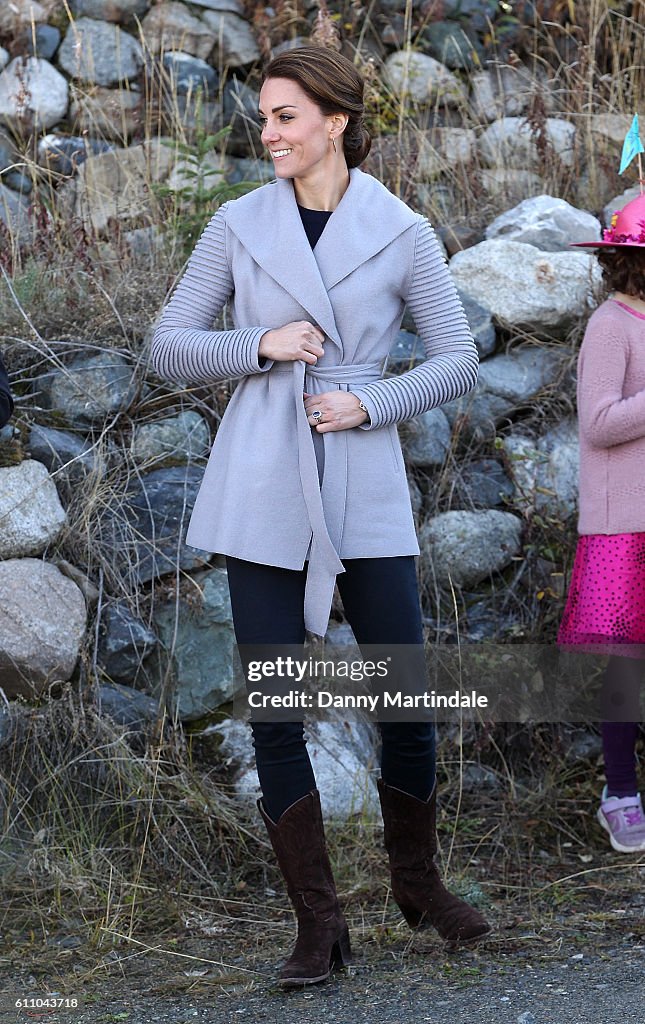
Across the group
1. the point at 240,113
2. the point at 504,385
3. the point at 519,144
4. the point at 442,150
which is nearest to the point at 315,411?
the point at 504,385

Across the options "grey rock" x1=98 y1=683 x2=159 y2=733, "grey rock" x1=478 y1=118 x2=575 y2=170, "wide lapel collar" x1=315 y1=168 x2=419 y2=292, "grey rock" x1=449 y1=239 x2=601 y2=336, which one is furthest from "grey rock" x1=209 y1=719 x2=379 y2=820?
"grey rock" x1=478 y1=118 x2=575 y2=170

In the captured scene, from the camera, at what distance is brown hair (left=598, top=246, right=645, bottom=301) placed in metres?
3.86

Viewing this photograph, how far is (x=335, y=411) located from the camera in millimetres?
2980

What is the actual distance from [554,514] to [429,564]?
19.5 inches

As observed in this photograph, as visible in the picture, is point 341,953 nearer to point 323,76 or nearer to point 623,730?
point 623,730

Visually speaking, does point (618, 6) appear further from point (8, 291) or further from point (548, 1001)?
point (548, 1001)

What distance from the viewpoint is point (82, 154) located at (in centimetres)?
647

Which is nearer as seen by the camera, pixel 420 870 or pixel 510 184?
pixel 420 870

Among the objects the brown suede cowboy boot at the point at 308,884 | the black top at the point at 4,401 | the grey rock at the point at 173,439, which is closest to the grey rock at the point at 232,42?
the grey rock at the point at 173,439

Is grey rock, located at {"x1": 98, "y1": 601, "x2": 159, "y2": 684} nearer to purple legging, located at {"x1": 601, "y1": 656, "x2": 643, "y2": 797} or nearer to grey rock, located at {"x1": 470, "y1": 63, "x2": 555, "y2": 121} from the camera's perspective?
purple legging, located at {"x1": 601, "y1": 656, "x2": 643, "y2": 797}

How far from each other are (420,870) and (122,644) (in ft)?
4.21

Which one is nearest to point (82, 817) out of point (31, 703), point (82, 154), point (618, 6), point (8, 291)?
point (31, 703)

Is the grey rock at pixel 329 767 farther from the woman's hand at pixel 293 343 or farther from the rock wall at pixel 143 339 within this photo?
the woman's hand at pixel 293 343

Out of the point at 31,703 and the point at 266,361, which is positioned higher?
the point at 266,361
